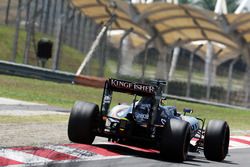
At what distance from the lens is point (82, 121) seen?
1226 centimetres

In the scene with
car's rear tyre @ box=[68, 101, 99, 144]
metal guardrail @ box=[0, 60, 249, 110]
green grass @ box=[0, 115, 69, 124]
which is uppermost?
metal guardrail @ box=[0, 60, 249, 110]

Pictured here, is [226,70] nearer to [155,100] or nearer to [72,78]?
[72,78]

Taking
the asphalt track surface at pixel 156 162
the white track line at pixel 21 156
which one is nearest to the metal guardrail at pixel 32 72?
the asphalt track surface at pixel 156 162

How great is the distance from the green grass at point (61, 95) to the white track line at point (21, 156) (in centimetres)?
1285

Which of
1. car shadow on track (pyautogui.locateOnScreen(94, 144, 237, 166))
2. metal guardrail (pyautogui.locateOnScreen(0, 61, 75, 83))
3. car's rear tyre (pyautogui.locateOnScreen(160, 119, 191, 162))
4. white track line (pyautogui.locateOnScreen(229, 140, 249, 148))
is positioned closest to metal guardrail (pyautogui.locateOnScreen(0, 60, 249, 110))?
metal guardrail (pyautogui.locateOnScreen(0, 61, 75, 83))

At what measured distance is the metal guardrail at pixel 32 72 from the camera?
3114 centimetres

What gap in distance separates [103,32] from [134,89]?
85.4ft

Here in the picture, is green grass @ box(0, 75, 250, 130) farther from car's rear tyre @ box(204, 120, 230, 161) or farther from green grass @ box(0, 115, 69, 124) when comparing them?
car's rear tyre @ box(204, 120, 230, 161)

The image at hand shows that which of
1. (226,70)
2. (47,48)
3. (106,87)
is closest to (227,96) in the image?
(226,70)

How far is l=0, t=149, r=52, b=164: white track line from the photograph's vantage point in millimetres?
9883

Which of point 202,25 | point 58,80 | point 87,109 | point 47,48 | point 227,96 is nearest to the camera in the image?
point 87,109

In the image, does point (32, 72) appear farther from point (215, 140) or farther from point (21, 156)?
point (21, 156)

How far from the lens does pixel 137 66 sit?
38656 mm

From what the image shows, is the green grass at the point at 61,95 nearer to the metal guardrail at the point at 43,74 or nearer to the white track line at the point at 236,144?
the metal guardrail at the point at 43,74
